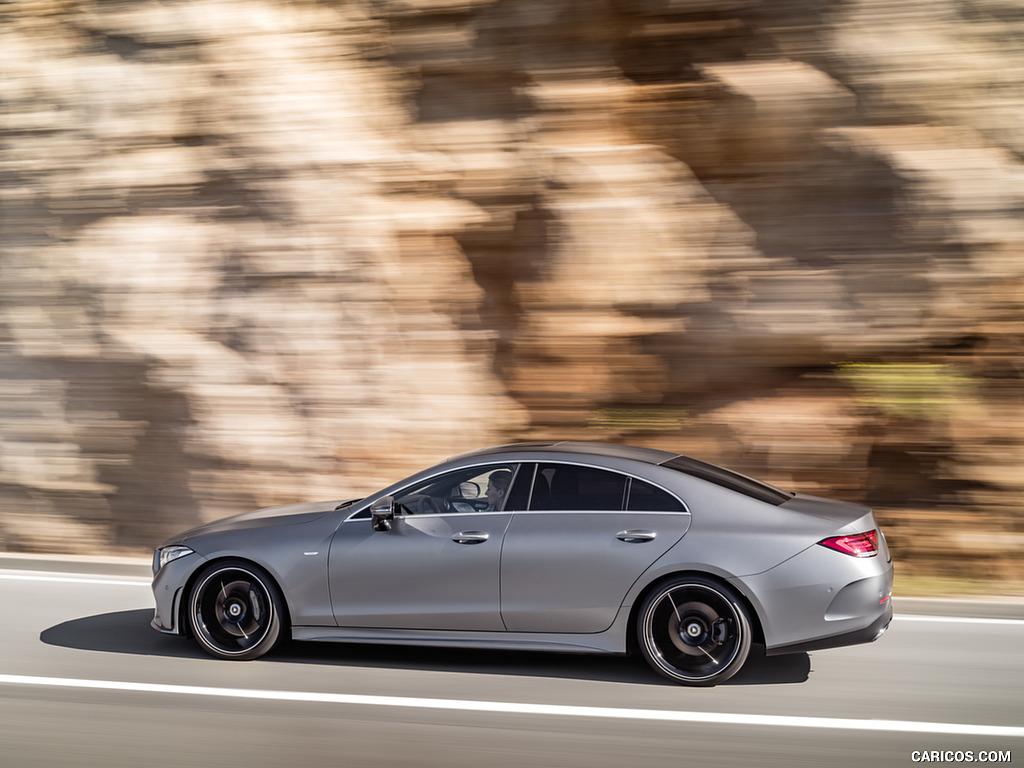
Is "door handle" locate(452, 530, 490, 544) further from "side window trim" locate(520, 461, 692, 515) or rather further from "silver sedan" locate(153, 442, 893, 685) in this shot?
"side window trim" locate(520, 461, 692, 515)

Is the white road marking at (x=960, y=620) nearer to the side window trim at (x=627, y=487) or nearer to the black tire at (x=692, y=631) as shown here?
the black tire at (x=692, y=631)

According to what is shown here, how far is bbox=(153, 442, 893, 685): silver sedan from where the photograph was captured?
5.22 m

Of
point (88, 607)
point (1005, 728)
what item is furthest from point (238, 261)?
point (1005, 728)

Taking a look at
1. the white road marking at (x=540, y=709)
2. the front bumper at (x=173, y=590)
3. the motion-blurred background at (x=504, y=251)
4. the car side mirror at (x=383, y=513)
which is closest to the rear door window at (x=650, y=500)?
the white road marking at (x=540, y=709)

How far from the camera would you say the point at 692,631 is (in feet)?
17.6

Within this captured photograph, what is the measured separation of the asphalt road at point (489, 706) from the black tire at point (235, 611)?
0.44 feet

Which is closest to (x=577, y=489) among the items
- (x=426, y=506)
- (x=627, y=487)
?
(x=627, y=487)

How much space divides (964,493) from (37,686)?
7.64 meters

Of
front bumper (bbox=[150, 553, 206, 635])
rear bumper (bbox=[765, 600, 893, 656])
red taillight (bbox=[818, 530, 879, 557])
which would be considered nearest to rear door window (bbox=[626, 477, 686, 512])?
red taillight (bbox=[818, 530, 879, 557])

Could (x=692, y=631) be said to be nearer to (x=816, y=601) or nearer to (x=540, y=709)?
(x=816, y=601)

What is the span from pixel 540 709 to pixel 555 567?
2.62ft

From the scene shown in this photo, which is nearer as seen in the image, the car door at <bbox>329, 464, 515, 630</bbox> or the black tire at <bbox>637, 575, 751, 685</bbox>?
the black tire at <bbox>637, 575, 751, 685</bbox>

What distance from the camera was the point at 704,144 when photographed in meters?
9.98

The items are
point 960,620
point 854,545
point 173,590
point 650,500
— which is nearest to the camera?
point 854,545
